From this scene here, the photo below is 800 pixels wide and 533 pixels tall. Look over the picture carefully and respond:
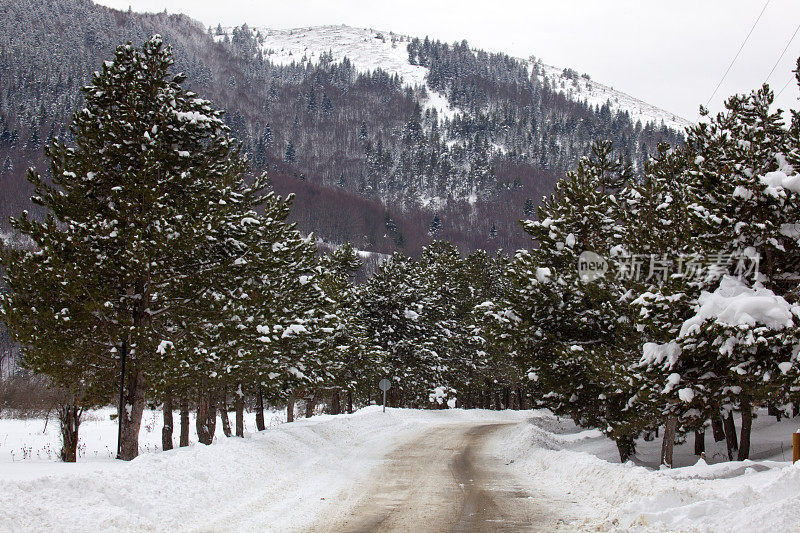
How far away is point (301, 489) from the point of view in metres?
13.3

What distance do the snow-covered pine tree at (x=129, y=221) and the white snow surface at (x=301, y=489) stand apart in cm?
316

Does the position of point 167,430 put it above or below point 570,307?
below

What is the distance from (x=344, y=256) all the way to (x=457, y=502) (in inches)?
1362

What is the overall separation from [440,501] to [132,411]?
29.5ft

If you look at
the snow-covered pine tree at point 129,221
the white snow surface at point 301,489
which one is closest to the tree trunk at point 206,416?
the white snow surface at point 301,489

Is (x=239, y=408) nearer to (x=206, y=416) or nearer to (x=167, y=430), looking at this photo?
(x=206, y=416)

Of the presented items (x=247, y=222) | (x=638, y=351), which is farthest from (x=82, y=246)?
(x=638, y=351)

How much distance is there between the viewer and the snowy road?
9664 millimetres

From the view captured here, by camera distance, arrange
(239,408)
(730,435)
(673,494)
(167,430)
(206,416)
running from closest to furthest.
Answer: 1. (673,494)
2. (730,435)
3. (167,430)
4. (206,416)
5. (239,408)

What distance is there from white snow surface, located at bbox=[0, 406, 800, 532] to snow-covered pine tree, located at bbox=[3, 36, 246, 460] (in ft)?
10.4

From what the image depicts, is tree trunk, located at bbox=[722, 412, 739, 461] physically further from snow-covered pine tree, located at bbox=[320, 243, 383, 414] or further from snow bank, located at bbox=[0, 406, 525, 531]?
snow-covered pine tree, located at bbox=[320, 243, 383, 414]

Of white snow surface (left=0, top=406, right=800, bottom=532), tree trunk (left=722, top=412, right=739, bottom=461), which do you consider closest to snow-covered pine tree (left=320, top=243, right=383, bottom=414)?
white snow surface (left=0, top=406, right=800, bottom=532)

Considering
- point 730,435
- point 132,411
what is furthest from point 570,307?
point 132,411

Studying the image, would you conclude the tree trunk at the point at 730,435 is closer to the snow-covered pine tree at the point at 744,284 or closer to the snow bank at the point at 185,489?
the snow-covered pine tree at the point at 744,284
